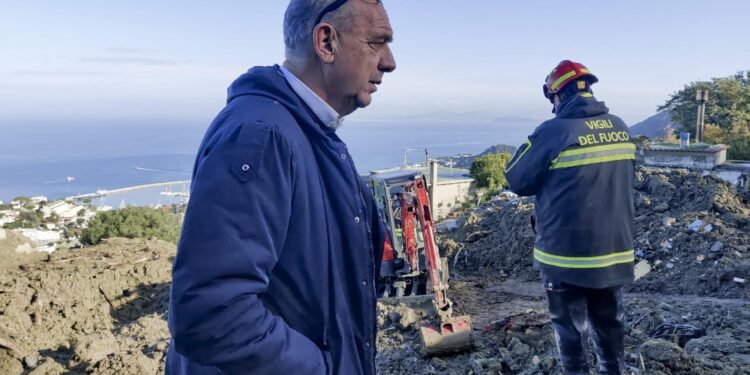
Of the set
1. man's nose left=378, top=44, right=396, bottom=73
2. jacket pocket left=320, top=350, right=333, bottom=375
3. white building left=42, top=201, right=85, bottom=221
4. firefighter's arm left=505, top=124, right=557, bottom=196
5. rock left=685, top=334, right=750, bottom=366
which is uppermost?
man's nose left=378, top=44, right=396, bottom=73

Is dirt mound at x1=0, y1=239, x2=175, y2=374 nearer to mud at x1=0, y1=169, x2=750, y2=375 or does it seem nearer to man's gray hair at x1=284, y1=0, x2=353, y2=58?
mud at x1=0, y1=169, x2=750, y2=375

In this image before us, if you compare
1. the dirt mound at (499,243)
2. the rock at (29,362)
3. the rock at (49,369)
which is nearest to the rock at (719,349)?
the dirt mound at (499,243)

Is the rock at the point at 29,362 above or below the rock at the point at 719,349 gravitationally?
below

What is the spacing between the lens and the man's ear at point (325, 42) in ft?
4.52

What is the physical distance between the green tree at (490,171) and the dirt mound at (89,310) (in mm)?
16894

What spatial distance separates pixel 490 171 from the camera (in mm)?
25828

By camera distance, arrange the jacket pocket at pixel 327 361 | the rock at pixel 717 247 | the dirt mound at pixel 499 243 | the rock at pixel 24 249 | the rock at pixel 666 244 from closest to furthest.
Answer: the jacket pocket at pixel 327 361
the rock at pixel 717 247
the rock at pixel 666 244
the dirt mound at pixel 499 243
the rock at pixel 24 249

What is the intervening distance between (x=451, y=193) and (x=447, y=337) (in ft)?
Result: 63.0

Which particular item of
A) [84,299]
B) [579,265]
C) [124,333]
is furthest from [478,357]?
[84,299]

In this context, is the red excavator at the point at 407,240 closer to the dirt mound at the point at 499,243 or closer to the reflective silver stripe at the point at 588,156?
the dirt mound at the point at 499,243

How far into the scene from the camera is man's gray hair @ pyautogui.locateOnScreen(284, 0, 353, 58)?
1.38m

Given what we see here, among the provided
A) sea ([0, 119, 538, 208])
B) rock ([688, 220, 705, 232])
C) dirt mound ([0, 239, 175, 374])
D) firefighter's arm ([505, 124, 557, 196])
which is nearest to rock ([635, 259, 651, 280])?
rock ([688, 220, 705, 232])

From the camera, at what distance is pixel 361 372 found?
4.74 ft

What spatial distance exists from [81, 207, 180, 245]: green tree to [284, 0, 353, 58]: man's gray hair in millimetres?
17874
